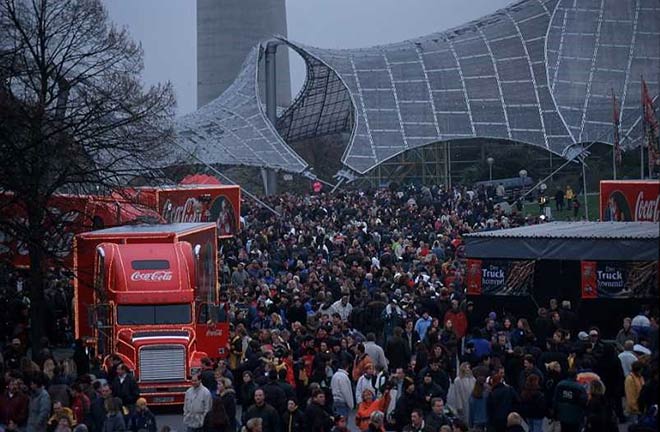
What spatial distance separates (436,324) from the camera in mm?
25719

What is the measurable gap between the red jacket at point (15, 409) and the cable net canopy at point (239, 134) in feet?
143

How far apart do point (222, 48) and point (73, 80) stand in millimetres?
73822

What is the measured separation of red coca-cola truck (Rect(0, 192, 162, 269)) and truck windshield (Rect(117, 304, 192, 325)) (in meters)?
3.23

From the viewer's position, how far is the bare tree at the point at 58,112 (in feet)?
92.3

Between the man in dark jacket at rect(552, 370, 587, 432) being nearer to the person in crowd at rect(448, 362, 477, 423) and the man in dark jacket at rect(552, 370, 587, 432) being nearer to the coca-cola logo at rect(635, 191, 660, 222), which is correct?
the person in crowd at rect(448, 362, 477, 423)

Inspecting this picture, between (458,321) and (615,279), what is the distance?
3.01 m

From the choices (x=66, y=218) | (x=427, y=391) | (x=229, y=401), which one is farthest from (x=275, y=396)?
(x=66, y=218)

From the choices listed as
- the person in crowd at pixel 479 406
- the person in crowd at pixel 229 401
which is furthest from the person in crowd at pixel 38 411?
the person in crowd at pixel 479 406

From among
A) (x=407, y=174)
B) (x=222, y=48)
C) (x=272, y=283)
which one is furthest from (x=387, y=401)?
(x=222, y=48)

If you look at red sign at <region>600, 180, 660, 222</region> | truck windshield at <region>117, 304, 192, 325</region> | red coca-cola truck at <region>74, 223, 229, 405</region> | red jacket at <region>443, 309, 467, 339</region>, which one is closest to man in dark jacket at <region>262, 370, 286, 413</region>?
red coca-cola truck at <region>74, 223, 229, 405</region>

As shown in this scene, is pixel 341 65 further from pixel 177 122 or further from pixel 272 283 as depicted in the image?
pixel 272 283

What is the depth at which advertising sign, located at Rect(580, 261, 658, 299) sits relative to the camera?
90.7 ft

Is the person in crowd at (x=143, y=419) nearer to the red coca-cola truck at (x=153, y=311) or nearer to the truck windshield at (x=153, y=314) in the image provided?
the red coca-cola truck at (x=153, y=311)

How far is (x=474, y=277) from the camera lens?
29.9 m
